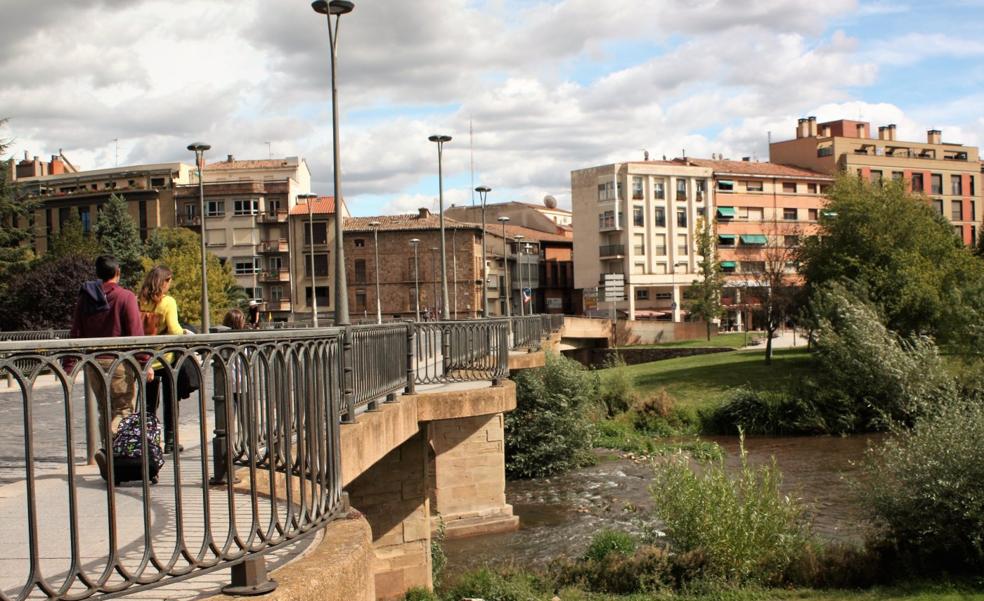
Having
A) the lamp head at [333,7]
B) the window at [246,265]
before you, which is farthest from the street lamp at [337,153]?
the window at [246,265]

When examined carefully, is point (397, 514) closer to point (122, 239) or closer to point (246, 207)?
point (122, 239)

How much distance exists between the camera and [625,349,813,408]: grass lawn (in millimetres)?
43031

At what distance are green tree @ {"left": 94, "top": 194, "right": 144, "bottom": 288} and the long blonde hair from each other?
177ft

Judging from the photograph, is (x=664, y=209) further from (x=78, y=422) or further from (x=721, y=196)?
(x=78, y=422)

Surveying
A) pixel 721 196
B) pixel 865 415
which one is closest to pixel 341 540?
pixel 865 415

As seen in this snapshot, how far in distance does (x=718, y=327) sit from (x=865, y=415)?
3577cm

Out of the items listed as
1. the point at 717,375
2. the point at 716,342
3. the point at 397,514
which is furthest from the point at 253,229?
the point at 397,514

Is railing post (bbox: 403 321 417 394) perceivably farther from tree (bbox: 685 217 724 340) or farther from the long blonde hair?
tree (bbox: 685 217 724 340)

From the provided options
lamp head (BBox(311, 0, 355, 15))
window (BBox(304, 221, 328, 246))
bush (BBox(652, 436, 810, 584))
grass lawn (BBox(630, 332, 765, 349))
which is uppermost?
window (BBox(304, 221, 328, 246))

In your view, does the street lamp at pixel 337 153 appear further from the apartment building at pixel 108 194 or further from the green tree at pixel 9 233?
the apartment building at pixel 108 194

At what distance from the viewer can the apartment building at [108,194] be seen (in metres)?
79.6

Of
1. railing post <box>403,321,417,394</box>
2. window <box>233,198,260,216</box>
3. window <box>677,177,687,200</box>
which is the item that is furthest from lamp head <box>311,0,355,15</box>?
window <box>677,177,687,200</box>

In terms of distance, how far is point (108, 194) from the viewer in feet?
262

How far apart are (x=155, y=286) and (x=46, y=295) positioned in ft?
135
